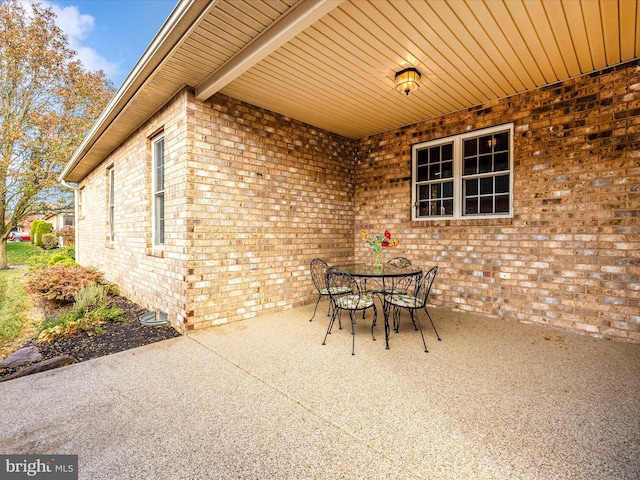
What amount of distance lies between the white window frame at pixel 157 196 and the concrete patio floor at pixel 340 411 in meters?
1.98

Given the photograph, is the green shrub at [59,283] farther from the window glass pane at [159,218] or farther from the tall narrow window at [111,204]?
the window glass pane at [159,218]

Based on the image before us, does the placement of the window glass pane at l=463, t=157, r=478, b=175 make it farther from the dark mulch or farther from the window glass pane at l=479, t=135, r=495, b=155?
the dark mulch

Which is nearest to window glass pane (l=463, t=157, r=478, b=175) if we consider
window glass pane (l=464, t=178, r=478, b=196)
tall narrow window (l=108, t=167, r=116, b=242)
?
window glass pane (l=464, t=178, r=478, b=196)

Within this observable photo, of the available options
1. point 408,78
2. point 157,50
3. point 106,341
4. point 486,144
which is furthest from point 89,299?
point 486,144

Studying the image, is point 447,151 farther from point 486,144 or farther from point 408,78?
point 408,78

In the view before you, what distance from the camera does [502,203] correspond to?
163 inches

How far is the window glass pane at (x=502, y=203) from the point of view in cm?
411

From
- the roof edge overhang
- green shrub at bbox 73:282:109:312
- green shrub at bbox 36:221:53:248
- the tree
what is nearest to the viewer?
the roof edge overhang

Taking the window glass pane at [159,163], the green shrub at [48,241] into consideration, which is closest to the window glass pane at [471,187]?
the window glass pane at [159,163]

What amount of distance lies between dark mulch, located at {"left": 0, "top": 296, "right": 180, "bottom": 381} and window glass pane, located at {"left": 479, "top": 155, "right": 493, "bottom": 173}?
15.1 ft

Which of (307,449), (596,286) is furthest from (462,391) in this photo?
(596,286)

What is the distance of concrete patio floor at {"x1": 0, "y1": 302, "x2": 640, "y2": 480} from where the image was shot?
61.4 inches

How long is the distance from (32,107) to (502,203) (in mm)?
13955

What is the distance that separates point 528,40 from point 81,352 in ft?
17.6
